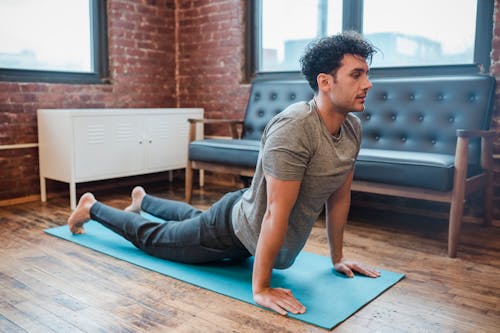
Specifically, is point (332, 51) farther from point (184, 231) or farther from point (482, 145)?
point (482, 145)

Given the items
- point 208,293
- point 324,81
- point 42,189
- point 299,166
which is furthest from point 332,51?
point 42,189

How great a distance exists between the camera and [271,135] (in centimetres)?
170

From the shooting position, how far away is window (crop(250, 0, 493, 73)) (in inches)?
126

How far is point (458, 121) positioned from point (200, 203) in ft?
5.94

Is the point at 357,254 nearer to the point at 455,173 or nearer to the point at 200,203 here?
the point at 455,173

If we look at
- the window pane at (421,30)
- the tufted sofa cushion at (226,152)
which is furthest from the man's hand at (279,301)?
the window pane at (421,30)

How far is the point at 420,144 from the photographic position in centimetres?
308

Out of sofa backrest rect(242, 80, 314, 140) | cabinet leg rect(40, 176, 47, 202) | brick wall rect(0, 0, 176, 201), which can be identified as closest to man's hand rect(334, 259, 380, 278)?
sofa backrest rect(242, 80, 314, 140)

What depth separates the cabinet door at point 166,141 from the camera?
4.00 m

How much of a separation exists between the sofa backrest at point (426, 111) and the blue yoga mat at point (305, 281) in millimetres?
1106

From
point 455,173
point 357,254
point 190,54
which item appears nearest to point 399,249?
point 357,254

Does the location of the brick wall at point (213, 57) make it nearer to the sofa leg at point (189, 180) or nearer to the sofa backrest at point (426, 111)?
the sofa leg at point (189, 180)

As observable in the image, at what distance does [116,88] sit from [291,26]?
5.00 ft

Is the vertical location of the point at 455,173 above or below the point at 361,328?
above
